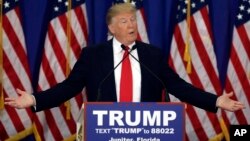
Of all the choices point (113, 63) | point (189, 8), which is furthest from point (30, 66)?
point (113, 63)

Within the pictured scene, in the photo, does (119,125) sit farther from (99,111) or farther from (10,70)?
(10,70)

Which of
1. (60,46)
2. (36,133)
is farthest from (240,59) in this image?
(36,133)

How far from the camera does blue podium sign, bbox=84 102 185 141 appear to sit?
6.67 ft

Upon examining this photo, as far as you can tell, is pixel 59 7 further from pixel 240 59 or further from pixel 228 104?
pixel 228 104

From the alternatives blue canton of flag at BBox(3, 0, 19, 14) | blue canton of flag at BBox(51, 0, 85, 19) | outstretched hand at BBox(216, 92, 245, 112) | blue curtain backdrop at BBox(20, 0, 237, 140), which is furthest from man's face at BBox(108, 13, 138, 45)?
blue canton of flag at BBox(3, 0, 19, 14)

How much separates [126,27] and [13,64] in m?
1.80

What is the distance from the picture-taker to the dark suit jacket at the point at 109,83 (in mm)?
2494

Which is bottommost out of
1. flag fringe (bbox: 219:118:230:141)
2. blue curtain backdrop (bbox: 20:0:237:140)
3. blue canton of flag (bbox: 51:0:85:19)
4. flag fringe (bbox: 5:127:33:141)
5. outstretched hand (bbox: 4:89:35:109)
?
flag fringe (bbox: 219:118:230:141)

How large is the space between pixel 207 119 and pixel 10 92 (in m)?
1.58

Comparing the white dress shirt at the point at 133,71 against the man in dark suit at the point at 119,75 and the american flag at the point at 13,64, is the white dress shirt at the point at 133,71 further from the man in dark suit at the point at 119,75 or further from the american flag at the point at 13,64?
the american flag at the point at 13,64

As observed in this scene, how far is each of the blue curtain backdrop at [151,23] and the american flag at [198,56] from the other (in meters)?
0.05

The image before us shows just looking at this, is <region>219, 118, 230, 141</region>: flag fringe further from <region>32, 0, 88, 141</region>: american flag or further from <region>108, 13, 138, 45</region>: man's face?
<region>108, 13, 138, 45</region>: man's face

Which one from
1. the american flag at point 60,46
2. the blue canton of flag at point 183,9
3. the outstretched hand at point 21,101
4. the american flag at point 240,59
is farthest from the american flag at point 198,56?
the outstretched hand at point 21,101

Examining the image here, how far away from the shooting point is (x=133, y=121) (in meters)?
2.05
